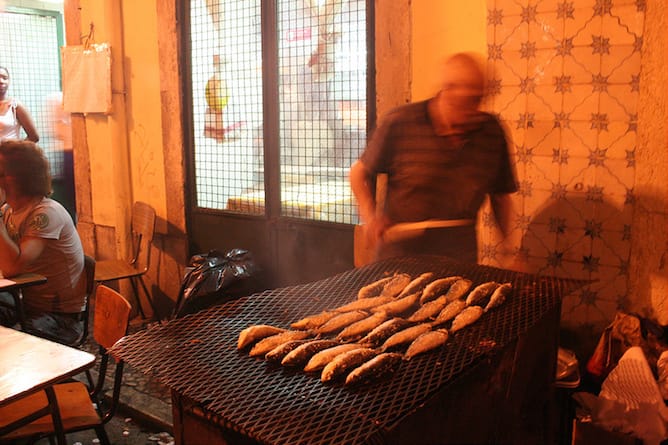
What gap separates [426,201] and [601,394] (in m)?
1.49

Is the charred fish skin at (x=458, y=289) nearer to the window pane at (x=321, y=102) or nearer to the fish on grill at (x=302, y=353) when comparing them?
the fish on grill at (x=302, y=353)

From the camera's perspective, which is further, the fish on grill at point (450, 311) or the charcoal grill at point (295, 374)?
the fish on grill at point (450, 311)

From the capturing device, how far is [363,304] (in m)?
2.98

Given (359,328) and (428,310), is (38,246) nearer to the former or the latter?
(359,328)

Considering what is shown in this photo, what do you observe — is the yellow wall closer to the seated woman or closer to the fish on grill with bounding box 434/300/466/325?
the fish on grill with bounding box 434/300/466/325

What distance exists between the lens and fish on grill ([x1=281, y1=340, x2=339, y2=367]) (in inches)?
91.7

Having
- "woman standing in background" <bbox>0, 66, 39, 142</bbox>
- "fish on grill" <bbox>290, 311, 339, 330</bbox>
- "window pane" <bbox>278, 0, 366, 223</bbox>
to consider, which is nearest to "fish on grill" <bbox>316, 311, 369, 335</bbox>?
"fish on grill" <bbox>290, 311, 339, 330</bbox>

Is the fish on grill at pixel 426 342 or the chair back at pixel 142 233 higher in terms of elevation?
A: the fish on grill at pixel 426 342

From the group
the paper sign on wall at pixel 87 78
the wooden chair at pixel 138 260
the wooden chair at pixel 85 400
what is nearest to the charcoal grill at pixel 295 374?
the wooden chair at pixel 85 400

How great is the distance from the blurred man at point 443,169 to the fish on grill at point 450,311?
35.9 inches

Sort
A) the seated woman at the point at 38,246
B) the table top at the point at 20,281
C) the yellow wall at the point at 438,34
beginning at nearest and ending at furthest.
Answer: the table top at the point at 20,281 < the seated woman at the point at 38,246 < the yellow wall at the point at 438,34

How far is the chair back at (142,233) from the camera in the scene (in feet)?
21.6

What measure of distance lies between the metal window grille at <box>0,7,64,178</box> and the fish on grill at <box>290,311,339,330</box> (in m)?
8.15

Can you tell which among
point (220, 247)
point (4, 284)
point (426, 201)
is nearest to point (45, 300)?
point (4, 284)
